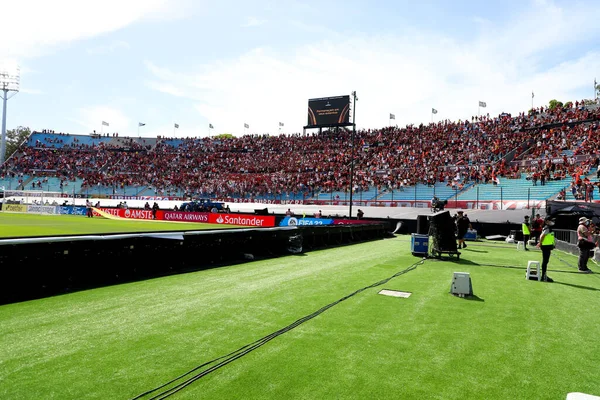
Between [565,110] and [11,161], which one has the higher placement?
[565,110]

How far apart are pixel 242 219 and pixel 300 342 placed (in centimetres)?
2952

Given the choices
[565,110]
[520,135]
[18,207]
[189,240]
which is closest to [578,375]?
[189,240]

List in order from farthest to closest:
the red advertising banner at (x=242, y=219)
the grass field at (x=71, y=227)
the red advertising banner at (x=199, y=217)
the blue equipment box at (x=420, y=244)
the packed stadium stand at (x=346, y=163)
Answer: the packed stadium stand at (x=346, y=163)
the red advertising banner at (x=199, y=217)
the red advertising banner at (x=242, y=219)
the grass field at (x=71, y=227)
the blue equipment box at (x=420, y=244)

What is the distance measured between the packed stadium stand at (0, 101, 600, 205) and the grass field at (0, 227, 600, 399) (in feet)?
76.6

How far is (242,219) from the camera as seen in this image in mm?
34719

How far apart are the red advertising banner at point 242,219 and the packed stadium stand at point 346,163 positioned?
8.36 m

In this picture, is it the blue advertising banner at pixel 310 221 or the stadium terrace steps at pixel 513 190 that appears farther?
the stadium terrace steps at pixel 513 190

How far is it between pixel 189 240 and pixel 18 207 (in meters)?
48.8

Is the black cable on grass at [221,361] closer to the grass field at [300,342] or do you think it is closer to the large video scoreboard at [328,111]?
the grass field at [300,342]

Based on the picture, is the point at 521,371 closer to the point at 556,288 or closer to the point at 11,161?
the point at 556,288

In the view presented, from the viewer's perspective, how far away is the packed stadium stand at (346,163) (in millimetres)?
34062

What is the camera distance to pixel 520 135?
134ft

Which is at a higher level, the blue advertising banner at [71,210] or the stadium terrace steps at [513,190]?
the stadium terrace steps at [513,190]

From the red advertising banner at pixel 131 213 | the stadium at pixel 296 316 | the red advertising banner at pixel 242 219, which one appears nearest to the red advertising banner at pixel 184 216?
the red advertising banner at pixel 131 213
